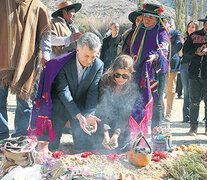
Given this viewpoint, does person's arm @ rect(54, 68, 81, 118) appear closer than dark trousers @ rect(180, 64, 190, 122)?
Yes

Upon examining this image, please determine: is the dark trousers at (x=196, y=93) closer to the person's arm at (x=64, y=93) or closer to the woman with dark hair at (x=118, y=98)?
the woman with dark hair at (x=118, y=98)

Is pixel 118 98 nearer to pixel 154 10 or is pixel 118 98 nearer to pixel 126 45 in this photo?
pixel 126 45

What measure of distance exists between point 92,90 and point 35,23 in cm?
111

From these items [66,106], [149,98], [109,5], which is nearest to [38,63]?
[66,106]

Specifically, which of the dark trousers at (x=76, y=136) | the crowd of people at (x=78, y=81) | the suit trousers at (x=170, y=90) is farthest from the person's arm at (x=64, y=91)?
the suit trousers at (x=170, y=90)

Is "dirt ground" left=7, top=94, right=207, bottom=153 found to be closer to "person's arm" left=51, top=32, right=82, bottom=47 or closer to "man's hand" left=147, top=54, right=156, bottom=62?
"man's hand" left=147, top=54, right=156, bottom=62

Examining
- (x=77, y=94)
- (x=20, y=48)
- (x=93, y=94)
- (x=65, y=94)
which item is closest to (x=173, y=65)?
(x=93, y=94)

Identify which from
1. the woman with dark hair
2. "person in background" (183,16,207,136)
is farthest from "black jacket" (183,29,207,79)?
the woman with dark hair

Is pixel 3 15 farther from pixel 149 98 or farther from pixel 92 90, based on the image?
pixel 149 98

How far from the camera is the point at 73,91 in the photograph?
320 centimetres

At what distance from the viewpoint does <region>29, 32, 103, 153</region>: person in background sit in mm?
2922

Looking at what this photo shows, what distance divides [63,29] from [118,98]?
1.74 m

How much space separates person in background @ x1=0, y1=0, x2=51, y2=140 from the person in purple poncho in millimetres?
1247

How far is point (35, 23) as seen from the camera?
3289 millimetres
